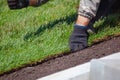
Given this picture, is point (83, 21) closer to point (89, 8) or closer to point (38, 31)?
point (89, 8)

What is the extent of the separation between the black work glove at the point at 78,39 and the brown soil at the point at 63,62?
0.56 feet

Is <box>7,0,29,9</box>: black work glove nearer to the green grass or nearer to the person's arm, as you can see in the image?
the green grass

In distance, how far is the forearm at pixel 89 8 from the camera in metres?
5.00

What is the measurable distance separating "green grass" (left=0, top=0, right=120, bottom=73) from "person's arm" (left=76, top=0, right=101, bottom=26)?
0.25m

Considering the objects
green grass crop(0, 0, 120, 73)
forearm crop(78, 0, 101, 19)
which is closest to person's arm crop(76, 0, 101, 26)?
forearm crop(78, 0, 101, 19)

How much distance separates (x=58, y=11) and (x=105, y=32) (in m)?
1.54

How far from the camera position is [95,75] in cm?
331

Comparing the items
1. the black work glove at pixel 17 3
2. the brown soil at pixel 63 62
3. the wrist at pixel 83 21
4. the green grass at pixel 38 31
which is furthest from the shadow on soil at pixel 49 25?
the brown soil at pixel 63 62

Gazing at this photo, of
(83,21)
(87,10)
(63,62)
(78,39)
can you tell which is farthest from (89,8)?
(63,62)

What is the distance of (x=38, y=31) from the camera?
5.80 m

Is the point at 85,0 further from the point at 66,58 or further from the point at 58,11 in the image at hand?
the point at 58,11

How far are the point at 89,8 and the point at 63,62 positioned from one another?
3.05 feet

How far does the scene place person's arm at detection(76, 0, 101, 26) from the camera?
16.4ft

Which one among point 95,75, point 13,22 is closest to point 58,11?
point 13,22
